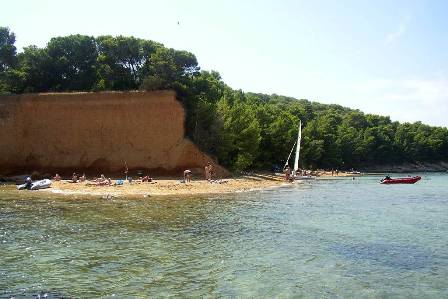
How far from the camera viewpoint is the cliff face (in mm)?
48625

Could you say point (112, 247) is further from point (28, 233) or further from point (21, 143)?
point (21, 143)

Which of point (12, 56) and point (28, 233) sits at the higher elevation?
point (12, 56)

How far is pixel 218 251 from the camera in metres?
15.1

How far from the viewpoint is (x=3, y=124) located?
52688 mm

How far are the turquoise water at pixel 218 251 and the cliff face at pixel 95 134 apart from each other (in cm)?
2181

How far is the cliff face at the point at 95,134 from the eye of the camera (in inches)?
1914

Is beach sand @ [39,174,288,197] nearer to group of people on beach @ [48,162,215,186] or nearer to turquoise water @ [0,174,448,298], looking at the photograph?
group of people on beach @ [48,162,215,186]

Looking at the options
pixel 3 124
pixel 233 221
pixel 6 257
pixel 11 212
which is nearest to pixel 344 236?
pixel 233 221

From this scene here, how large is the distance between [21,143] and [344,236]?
147 ft

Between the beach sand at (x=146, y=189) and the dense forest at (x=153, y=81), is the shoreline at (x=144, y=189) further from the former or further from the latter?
the dense forest at (x=153, y=81)

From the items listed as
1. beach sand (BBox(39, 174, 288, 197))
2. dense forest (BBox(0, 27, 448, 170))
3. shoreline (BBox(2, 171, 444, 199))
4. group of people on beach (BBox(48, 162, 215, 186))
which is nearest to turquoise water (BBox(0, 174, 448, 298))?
shoreline (BBox(2, 171, 444, 199))

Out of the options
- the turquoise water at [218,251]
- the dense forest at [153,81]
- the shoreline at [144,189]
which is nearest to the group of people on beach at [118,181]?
the shoreline at [144,189]

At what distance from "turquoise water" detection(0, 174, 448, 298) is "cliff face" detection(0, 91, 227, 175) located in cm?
2181

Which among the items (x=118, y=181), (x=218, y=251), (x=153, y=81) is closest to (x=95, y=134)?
(x=153, y=81)
